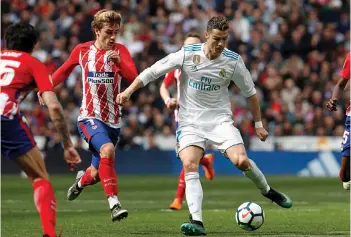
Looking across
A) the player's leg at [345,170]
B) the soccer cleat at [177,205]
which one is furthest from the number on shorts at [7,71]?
the soccer cleat at [177,205]

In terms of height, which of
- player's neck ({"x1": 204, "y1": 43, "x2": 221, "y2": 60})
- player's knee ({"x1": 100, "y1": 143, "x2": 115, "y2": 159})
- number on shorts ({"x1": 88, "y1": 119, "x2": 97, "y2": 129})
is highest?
player's neck ({"x1": 204, "y1": 43, "x2": 221, "y2": 60})

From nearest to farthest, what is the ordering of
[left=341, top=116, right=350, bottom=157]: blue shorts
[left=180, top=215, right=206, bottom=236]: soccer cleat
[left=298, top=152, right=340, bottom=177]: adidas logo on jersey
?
1. [left=180, top=215, right=206, bottom=236]: soccer cleat
2. [left=341, top=116, right=350, bottom=157]: blue shorts
3. [left=298, top=152, right=340, bottom=177]: adidas logo on jersey

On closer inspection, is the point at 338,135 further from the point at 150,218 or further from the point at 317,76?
the point at 150,218

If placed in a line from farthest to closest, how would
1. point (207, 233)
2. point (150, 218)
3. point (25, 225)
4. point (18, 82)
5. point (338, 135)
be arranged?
point (338, 135) < point (150, 218) < point (25, 225) < point (207, 233) < point (18, 82)

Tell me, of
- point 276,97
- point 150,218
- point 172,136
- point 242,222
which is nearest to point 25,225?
point 150,218

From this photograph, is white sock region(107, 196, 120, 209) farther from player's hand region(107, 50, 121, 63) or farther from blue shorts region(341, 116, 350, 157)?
blue shorts region(341, 116, 350, 157)

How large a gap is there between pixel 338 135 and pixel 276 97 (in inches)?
95.5

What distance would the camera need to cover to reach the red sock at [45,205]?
8680mm

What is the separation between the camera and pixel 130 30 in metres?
28.8

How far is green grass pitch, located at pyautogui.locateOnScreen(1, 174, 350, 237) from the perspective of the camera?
11.1 meters

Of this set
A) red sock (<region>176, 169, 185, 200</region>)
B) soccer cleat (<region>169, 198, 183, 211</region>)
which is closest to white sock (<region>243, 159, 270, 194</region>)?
red sock (<region>176, 169, 185, 200</region>)

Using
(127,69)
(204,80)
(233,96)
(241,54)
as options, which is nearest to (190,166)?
(204,80)

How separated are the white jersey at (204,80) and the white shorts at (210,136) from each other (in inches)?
2.8

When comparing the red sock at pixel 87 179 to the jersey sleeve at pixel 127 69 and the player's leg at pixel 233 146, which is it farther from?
the player's leg at pixel 233 146
